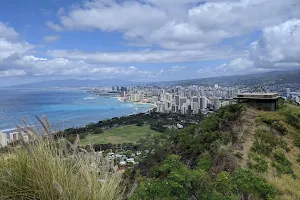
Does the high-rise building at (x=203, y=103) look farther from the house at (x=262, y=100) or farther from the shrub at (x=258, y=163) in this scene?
the shrub at (x=258, y=163)

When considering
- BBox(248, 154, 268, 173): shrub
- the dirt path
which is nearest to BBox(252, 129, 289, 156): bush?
the dirt path

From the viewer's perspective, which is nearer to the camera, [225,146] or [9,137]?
[9,137]

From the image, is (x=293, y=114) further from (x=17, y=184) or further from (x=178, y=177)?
(x=17, y=184)

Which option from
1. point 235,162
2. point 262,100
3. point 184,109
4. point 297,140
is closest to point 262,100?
point 262,100

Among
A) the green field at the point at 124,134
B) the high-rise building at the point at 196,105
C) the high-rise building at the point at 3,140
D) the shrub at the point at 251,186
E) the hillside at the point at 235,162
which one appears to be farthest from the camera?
the high-rise building at the point at 196,105

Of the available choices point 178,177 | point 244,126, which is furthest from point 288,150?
point 178,177

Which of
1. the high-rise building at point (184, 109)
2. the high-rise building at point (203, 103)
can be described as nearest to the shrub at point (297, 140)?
the high-rise building at point (203, 103)
